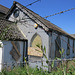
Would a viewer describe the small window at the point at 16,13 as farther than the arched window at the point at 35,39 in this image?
Yes

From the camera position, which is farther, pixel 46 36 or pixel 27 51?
pixel 27 51

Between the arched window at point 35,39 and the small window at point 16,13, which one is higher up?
the small window at point 16,13

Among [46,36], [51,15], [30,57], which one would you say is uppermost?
[51,15]

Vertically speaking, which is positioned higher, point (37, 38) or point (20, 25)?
point (20, 25)

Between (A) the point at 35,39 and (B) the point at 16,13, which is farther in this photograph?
(B) the point at 16,13

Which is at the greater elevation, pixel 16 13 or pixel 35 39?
pixel 16 13

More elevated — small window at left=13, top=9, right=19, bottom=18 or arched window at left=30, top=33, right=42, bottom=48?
small window at left=13, top=9, right=19, bottom=18

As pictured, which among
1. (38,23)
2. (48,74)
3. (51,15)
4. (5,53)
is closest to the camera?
(48,74)

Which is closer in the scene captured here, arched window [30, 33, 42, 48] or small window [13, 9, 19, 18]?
arched window [30, 33, 42, 48]

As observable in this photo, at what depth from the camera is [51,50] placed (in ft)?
25.8

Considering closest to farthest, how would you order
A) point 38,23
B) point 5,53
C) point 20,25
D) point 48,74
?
point 48,74 < point 5,53 < point 38,23 < point 20,25

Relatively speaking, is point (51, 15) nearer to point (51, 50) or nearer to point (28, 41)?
point (51, 50)

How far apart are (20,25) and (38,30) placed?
238cm

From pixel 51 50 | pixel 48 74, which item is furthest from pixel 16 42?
pixel 48 74
